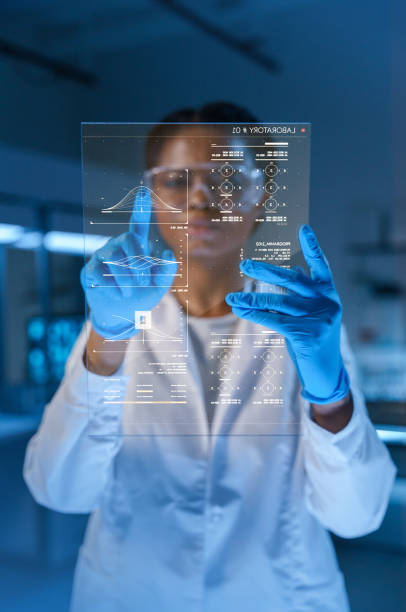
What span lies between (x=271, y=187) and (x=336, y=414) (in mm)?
347

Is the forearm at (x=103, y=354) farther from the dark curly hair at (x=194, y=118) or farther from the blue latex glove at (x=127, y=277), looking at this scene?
the dark curly hair at (x=194, y=118)

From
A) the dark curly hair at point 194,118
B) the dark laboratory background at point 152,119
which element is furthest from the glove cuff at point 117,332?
the dark laboratory background at point 152,119

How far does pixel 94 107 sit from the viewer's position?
2748 millimetres

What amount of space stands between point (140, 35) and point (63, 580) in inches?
93.5

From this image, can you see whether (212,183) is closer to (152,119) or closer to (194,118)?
(194,118)

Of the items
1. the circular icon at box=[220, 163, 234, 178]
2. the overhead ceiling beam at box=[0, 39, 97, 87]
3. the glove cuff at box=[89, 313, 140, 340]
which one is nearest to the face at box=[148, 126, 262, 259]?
the circular icon at box=[220, 163, 234, 178]

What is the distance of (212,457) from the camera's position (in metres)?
0.90

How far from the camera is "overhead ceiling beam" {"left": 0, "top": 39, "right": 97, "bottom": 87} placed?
243 centimetres

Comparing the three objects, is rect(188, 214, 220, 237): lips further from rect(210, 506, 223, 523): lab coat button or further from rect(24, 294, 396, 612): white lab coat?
rect(210, 506, 223, 523): lab coat button

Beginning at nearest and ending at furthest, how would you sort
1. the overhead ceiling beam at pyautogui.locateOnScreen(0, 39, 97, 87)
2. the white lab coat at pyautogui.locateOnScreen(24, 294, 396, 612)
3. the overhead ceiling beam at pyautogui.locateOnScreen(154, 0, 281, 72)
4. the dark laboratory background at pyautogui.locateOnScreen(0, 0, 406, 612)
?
the white lab coat at pyautogui.locateOnScreen(24, 294, 396, 612)
the overhead ceiling beam at pyautogui.locateOnScreen(154, 0, 281, 72)
the dark laboratory background at pyautogui.locateOnScreen(0, 0, 406, 612)
the overhead ceiling beam at pyautogui.locateOnScreen(0, 39, 97, 87)

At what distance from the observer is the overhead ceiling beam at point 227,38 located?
6.61ft

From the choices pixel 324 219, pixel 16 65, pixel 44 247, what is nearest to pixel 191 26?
pixel 16 65

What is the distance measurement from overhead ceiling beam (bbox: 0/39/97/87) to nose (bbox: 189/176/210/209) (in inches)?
80.4

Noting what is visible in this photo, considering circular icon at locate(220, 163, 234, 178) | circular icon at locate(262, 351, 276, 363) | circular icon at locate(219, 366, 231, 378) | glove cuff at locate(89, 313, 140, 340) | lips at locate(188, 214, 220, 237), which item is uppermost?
circular icon at locate(220, 163, 234, 178)
